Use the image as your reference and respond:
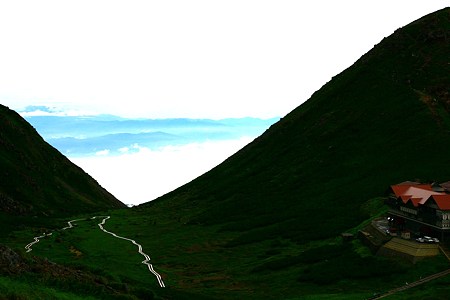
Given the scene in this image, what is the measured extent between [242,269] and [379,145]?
89668mm

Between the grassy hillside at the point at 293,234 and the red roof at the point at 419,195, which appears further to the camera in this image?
the red roof at the point at 419,195

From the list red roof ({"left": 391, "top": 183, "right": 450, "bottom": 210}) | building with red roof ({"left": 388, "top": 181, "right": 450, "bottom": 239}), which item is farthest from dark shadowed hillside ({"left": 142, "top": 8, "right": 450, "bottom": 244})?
building with red roof ({"left": 388, "top": 181, "right": 450, "bottom": 239})

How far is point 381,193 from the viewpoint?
130750 mm

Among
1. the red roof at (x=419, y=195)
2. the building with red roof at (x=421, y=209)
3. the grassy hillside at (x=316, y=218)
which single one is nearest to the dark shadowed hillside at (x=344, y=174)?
the grassy hillside at (x=316, y=218)

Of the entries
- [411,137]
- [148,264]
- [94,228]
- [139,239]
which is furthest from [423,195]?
[94,228]

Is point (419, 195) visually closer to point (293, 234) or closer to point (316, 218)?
point (293, 234)

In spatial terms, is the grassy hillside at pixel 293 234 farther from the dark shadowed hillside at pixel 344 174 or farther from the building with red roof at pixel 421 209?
the building with red roof at pixel 421 209

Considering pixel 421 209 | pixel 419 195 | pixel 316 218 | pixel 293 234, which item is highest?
pixel 419 195

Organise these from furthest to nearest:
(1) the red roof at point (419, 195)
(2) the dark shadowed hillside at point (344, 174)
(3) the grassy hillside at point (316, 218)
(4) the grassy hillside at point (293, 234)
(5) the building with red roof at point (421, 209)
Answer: (2) the dark shadowed hillside at point (344, 174) < (3) the grassy hillside at point (316, 218) < (1) the red roof at point (419, 195) < (5) the building with red roof at point (421, 209) < (4) the grassy hillside at point (293, 234)

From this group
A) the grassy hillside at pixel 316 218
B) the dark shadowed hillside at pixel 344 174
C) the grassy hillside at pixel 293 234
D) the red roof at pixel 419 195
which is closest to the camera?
the grassy hillside at pixel 293 234

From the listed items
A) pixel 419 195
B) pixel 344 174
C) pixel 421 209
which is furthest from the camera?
pixel 344 174

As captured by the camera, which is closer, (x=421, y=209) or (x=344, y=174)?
(x=421, y=209)

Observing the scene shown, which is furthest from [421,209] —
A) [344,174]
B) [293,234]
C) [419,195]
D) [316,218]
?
[344,174]

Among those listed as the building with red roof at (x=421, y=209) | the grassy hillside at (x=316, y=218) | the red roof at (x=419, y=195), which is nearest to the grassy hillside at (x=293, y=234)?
the grassy hillside at (x=316, y=218)
